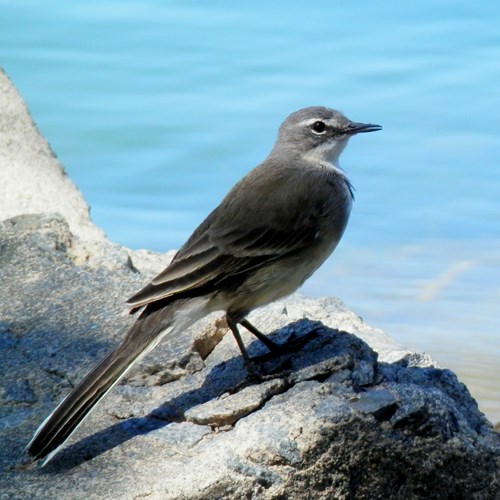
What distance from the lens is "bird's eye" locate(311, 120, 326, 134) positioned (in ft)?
18.6

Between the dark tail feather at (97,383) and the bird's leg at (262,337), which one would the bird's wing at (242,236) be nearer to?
the dark tail feather at (97,383)

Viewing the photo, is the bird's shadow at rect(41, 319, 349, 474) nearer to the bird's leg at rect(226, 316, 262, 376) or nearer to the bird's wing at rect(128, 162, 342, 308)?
the bird's leg at rect(226, 316, 262, 376)

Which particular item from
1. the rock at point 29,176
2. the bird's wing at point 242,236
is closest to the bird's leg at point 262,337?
the bird's wing at point 242,236

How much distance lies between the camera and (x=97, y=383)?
432 centimetres

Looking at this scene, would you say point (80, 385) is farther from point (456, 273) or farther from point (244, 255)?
point (456, 273)

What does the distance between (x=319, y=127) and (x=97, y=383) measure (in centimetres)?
193

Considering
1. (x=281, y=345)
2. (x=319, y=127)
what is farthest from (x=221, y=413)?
(x=319, y=127)

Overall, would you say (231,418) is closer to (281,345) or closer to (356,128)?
(281,345)

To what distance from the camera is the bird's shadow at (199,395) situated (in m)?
4.20

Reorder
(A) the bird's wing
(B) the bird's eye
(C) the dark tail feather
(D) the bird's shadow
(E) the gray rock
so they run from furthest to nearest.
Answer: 1. (B) the bird's eye
2. (A) the bird's wing
3. (D) the bird's shadow
4. (C) the dark tail feather
5. (E) the gray rock

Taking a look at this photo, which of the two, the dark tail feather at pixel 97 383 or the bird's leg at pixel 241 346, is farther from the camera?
the bird's leg at pixel 241 346

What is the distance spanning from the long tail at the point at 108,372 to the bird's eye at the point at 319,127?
1.31m

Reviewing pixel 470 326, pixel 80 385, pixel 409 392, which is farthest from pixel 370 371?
pixel 470 326

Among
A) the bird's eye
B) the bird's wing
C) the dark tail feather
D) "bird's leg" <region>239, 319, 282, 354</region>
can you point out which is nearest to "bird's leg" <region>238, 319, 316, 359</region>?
"bird's leg" <region>239, 319, 282, 354</region>
